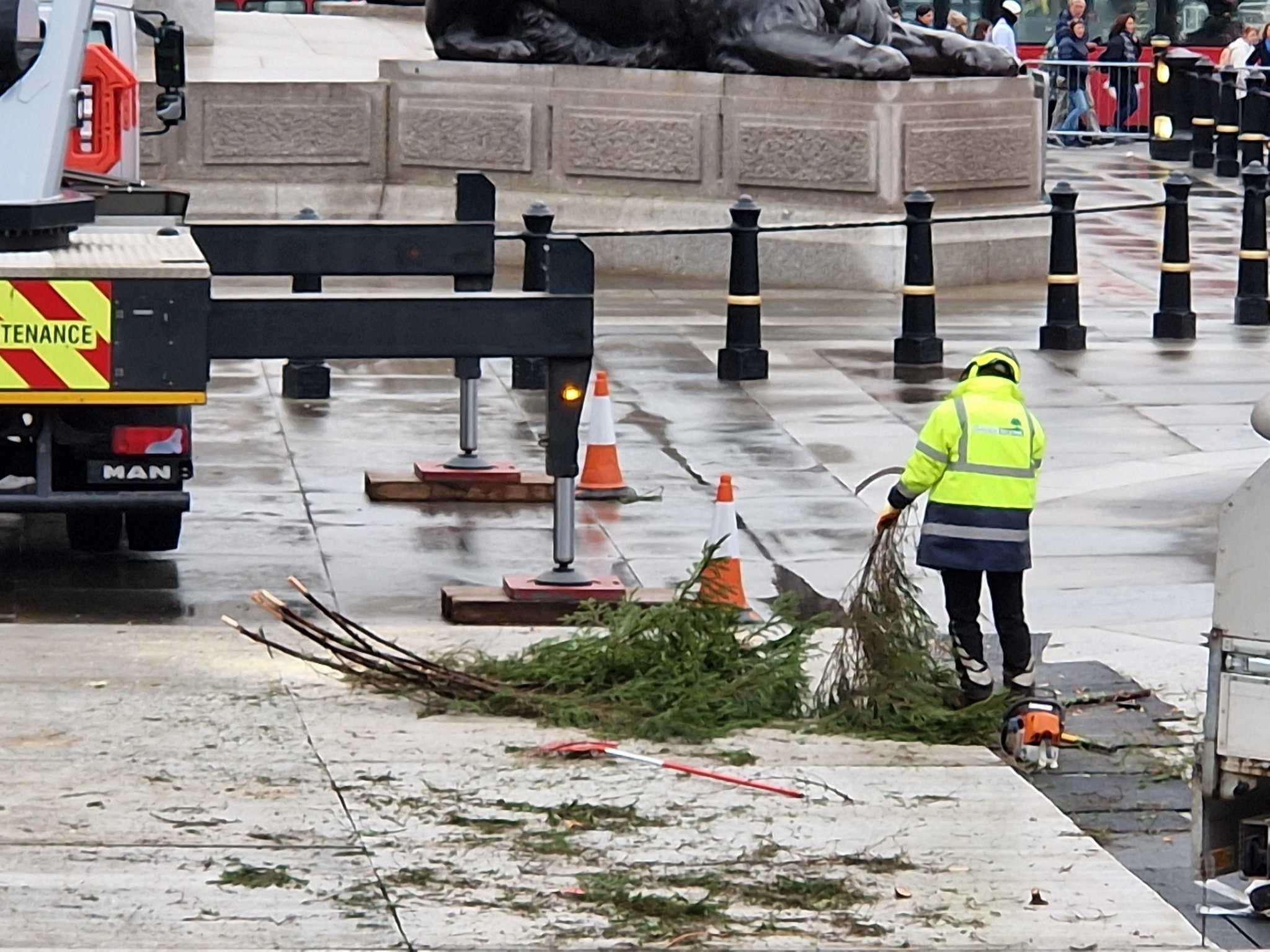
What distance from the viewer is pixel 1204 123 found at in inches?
1296

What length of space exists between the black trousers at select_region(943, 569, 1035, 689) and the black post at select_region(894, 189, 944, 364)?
7816 mm

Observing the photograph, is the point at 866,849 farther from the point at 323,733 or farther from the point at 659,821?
the point at 323,733

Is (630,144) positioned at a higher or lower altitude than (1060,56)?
lower

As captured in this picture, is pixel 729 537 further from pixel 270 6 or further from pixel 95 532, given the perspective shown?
pixel 270 6

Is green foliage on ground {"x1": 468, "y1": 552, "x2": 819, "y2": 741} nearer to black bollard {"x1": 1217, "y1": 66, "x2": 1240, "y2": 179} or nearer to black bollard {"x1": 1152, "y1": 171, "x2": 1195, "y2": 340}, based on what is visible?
black bollard {"x1": 1152, "y1": 171, "x2": 1195, "y2": 340}

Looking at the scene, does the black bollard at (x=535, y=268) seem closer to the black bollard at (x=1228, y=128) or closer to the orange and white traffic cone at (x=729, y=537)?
the orange and white traffic cone at (x=729, y=537)

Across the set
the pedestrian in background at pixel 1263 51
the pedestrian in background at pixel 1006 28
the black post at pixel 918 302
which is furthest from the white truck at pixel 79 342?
the pedestrian in background at pixel 1263 51

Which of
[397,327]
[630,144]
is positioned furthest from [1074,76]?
[397,327]

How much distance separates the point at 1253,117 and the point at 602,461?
2010cm

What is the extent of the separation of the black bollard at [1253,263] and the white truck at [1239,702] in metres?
12.4

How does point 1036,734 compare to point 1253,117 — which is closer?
point 1036,734

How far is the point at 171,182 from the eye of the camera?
73.3ft

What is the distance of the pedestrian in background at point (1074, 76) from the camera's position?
36062 mm

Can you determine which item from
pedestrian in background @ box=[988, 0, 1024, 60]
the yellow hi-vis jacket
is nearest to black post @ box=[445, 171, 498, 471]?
the yellow hi-vis jacket
